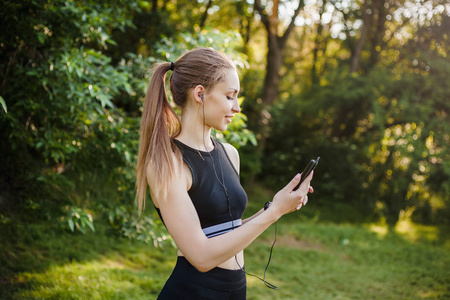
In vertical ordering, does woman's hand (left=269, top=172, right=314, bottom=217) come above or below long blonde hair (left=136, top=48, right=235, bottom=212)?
below

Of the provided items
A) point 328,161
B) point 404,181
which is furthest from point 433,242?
point 328,161

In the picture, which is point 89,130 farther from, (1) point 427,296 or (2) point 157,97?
(1) point 427,296

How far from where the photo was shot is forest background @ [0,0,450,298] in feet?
13.1

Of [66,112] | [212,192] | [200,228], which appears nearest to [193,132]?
[212,192]

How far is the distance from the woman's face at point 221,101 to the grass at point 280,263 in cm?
303

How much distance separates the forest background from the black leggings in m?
1.15

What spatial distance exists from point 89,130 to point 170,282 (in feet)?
9.28

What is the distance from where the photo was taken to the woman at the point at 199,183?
5.16 feet

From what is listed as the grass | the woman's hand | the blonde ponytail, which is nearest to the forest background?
the grass

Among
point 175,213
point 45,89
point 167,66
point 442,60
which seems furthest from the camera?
point 442,60

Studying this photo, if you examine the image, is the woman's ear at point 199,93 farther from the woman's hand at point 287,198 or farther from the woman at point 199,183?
the woman's hand at point 287,198

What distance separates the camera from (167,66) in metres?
1.93

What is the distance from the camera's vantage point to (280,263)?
7605mm

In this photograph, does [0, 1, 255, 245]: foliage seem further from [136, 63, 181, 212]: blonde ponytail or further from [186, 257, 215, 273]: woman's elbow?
[186, 257, 215, 273]: woman's elbow
